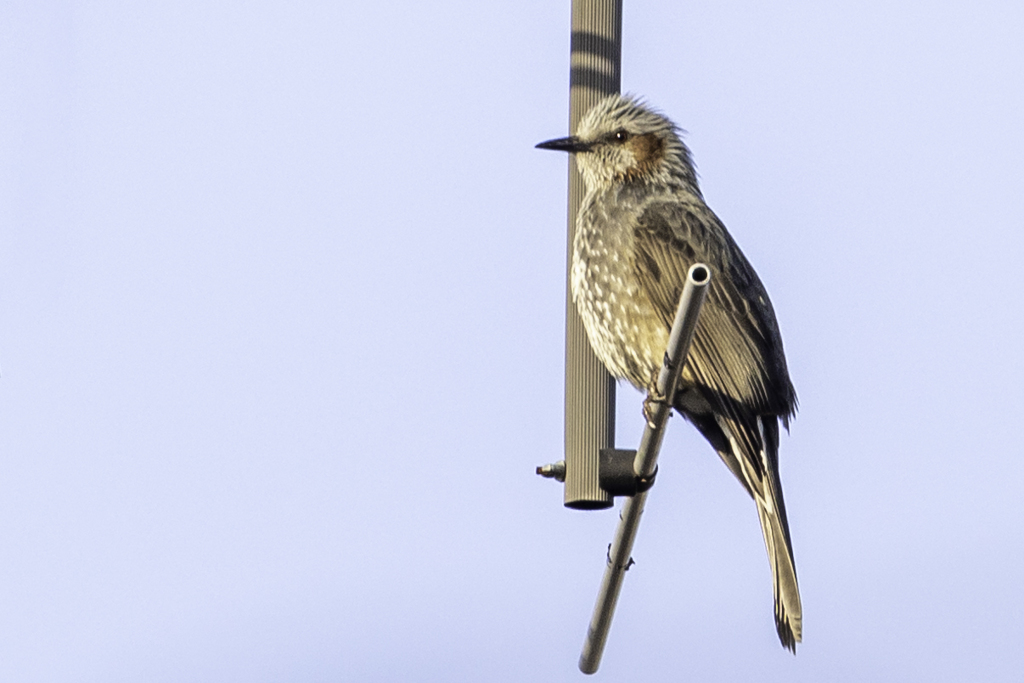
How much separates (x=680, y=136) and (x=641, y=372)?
5.44 feet

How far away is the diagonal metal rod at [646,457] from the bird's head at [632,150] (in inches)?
65.3

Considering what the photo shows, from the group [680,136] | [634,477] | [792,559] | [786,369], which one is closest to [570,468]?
[634,477]

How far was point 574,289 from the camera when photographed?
264 inches

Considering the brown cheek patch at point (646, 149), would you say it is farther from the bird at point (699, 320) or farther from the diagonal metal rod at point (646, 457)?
the diagonal metal rod at point (646, 457)

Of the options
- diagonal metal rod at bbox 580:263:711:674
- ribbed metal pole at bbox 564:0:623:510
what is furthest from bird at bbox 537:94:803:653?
Answer: diagonal metal rod at bbox 580:263:711:674

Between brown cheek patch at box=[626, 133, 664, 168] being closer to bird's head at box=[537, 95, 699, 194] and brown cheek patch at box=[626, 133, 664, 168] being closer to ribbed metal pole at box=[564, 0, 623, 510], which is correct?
bird's head at box=[537, 95, 699, 194]

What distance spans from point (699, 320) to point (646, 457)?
146cm

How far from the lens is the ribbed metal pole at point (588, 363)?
5.40 meters

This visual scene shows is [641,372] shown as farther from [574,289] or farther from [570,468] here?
[570,468]

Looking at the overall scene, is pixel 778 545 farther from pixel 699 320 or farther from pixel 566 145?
pixel 566 145

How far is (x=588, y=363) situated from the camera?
19.7 ft

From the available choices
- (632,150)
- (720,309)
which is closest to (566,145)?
(632,150)

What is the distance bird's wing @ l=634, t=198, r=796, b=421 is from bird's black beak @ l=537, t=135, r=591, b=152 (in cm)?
44

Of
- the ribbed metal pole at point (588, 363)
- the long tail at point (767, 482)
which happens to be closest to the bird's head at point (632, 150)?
the ribbed metal pole at point (588, 363)
